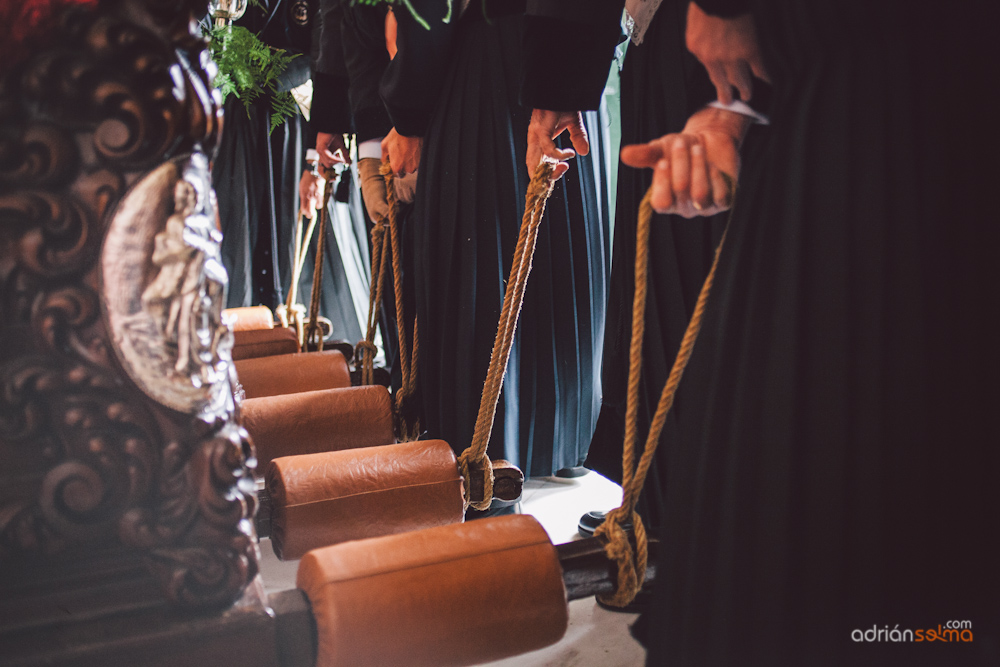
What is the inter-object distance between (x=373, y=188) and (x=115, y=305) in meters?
1.02

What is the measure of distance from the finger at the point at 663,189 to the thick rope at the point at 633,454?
0.11ft

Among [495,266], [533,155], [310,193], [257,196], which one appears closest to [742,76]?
[533,155]

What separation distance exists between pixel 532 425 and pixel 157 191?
32.5 inches

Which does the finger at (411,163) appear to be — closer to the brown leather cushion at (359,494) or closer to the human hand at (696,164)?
the brown leather cushion at (359,494)

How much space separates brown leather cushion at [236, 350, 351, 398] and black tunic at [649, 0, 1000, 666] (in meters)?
0.88

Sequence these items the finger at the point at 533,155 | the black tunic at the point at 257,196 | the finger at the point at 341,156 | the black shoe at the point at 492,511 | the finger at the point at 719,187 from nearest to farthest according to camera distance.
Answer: the finger at the point at 719,187
the finger at the point at 533,155
the black shoe at the point at 492,511
the finger at the point at 341,156
the black tunic at the point at 257,196

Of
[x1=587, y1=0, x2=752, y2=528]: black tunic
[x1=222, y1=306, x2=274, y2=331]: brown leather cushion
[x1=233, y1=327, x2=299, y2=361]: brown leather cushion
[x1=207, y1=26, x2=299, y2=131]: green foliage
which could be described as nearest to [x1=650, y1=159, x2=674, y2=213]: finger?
[x1=587, y1=0, x2=752, y2=528]: black tunic

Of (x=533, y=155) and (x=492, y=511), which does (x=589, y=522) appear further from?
(x=533, y=155)

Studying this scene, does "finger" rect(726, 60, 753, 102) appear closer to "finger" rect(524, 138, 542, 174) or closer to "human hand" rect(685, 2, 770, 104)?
"human hand" rect(685, 2, 770, 104)

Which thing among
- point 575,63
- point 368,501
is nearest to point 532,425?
point 368,501

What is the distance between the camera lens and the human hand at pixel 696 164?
18.9 inches

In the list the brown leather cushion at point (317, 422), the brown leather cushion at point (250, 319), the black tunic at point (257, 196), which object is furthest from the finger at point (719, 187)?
the black tunic at point (257, 196)

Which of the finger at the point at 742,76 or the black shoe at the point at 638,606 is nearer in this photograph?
the finger at the point at 742,76

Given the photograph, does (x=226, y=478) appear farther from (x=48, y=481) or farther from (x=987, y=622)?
(x=987, y=622)
